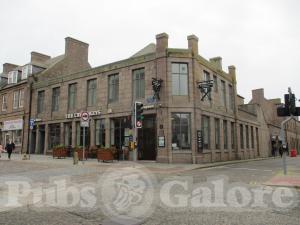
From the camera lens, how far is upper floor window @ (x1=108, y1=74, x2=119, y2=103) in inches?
926

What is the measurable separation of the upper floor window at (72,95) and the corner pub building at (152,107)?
0.10m

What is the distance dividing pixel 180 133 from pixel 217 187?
10822 mm

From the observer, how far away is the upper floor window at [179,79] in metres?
20.8

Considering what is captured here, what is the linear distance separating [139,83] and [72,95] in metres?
8.49

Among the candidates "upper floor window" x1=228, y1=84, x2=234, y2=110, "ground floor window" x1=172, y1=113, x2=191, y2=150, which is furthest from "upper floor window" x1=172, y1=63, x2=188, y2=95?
"upper floor window" x1=228, y1=84, x2=234, y2=110

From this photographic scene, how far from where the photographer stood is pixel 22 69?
35.0 m

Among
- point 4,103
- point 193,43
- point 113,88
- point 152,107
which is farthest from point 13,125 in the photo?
point 193,43

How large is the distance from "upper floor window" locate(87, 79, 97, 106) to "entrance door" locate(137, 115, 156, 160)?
6.18 meters

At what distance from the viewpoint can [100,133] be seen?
23984mm

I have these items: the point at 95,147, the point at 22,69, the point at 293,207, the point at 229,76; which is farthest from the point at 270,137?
the point at 293,207

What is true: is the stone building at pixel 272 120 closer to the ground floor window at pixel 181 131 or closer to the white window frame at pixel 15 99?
the ground floor window at pixel 181 131

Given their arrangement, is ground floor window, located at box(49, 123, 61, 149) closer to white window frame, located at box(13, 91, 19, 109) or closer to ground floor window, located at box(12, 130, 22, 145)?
ground floor window, located at box(12, 130, 22, 145)

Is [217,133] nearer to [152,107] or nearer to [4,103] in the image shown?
[152,107]

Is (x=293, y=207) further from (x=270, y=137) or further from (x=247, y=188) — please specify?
(x=270, y=137)
